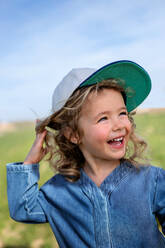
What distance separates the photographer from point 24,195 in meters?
2.30

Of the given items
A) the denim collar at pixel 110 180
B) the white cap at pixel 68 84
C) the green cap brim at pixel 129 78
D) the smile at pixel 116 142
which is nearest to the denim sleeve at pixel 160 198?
the denim collar at pixel 110 180

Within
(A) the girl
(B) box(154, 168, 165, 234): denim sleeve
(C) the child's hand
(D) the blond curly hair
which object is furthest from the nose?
(C) the child's hand

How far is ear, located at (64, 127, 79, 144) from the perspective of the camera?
2340 mm

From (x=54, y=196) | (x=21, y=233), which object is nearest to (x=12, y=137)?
(x=21, y=233)

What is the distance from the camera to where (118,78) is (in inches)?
89.1

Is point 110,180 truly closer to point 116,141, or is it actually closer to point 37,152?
point 116,141

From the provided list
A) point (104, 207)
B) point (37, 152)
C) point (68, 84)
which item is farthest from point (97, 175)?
point (68, 84)

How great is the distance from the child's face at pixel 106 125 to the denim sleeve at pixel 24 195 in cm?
47

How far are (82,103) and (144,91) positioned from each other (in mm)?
475

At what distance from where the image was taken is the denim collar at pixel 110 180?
2133 mm

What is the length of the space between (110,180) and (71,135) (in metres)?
0.42

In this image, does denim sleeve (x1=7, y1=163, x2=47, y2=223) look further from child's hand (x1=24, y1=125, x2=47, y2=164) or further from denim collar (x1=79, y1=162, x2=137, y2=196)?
denim collar (x1=79, y1=162, x2=137, y2=196)

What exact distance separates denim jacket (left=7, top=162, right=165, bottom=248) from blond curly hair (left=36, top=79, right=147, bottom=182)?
0.42 ft

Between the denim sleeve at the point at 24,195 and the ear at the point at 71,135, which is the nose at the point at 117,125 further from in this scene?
the denim sleeve at the point at 24,195
